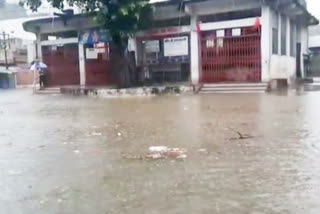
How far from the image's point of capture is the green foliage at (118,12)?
18.5 metres

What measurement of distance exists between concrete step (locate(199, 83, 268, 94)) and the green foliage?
4739 millimetres

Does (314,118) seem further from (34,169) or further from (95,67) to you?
(95,67)

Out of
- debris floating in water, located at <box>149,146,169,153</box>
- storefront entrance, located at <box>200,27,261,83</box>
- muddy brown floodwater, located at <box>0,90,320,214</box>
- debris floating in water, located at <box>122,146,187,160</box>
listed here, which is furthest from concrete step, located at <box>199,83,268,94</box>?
debris floating in water, located at <box>122,146,187,160</box>

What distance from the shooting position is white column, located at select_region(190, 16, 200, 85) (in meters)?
19.7

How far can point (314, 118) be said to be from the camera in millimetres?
8531

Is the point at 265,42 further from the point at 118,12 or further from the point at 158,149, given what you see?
the point at 158,149

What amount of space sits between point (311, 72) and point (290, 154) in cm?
2553

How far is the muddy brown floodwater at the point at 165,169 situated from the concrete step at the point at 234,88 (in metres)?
8.89

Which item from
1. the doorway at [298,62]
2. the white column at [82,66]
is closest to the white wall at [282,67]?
the doorway at [298,62]

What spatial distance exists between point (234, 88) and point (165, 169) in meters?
13.7

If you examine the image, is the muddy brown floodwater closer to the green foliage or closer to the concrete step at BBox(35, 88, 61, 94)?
the green foliage

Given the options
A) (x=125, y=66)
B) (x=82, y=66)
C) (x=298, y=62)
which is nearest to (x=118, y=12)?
(x=125, y=66)

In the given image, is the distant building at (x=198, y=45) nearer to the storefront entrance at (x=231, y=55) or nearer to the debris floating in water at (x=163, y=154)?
the storefront entrance at (x=231, y=55)

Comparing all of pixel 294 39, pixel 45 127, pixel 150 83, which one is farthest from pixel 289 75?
pixel 45 127
